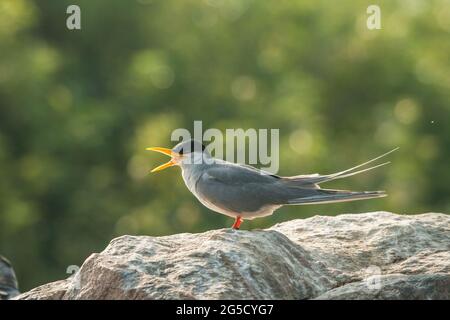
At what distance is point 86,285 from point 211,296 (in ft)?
2.22

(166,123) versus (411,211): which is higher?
(166,123)

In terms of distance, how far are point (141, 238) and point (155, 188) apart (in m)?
10.2

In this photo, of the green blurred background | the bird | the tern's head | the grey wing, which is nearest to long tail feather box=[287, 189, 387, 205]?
the bird

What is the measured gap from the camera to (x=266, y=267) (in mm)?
5418

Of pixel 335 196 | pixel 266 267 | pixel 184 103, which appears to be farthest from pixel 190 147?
pixel 184 103

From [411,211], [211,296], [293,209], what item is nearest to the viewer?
[211,296]

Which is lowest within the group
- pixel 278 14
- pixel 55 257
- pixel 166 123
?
pixel 55 257

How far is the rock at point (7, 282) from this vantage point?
6.88 m

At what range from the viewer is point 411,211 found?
15.2 meters

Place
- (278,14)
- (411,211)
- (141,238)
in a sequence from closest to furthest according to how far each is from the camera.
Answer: (141,238), (411,211), (278,14)

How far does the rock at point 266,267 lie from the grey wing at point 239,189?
12.6 inches

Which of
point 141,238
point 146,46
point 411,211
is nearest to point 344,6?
point 146,46

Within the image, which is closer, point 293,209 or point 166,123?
point 293,209

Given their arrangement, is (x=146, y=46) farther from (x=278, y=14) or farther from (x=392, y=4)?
(x=392, y=4)
